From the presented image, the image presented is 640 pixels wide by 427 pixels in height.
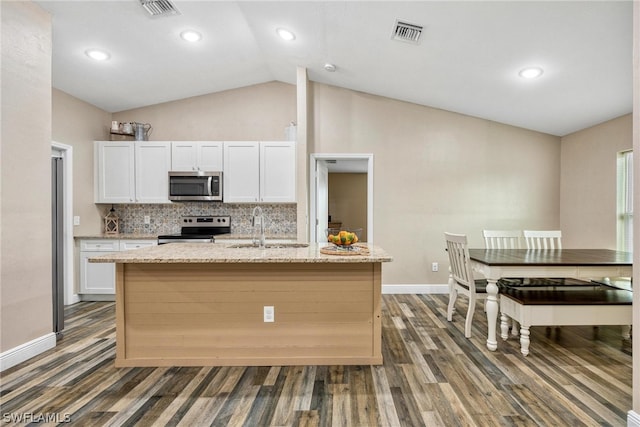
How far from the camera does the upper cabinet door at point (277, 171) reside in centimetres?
429

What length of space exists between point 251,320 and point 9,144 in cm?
224

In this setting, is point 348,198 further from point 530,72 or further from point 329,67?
point 530,72

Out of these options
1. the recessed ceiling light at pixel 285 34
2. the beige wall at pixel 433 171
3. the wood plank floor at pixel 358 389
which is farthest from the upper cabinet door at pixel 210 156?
the wood plank floor at pixel 358 389

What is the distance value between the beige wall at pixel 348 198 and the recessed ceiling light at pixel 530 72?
5665mm

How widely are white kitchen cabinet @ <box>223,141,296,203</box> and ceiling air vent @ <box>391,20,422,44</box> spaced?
1893mm

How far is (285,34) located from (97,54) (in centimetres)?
200

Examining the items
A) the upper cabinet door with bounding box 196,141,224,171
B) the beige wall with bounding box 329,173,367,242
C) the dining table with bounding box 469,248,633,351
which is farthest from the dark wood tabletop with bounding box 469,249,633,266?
the beige wall with bounding box 329,173,367,242

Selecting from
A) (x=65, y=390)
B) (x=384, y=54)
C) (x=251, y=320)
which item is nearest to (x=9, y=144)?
(x=65, y=390)

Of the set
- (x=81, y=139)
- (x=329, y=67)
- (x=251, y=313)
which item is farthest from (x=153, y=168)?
(x=251, y=313)

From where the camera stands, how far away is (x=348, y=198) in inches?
346

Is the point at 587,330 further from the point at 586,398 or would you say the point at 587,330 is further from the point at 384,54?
the point at 384,54

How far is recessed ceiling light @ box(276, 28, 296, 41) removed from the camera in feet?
10.6

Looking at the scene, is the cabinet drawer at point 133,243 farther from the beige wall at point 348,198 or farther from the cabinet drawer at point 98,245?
the beige wall at point 348,198

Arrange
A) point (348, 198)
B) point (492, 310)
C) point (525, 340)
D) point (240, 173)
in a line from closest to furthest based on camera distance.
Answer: point (525, 340) < point (492, 310) < point (240, 173) < point (348, 198)
